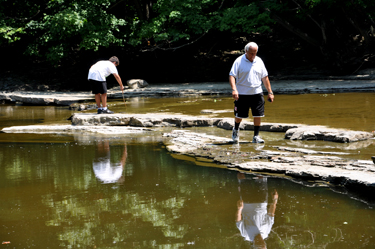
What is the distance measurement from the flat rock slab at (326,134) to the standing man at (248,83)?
2.07 ft

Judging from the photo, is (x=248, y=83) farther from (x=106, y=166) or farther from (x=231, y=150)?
(x=106, y=166)

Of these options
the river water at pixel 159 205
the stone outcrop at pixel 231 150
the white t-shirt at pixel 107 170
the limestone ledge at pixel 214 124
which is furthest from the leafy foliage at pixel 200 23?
the white t-shirt at pixel 107 170

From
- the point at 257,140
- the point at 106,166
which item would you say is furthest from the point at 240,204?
the point at 257,140

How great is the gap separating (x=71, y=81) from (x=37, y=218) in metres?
17.7

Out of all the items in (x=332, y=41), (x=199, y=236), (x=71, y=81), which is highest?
(x=332, y=41)

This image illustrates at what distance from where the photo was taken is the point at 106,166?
5410 mm

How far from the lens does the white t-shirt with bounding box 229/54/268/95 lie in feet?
20.5

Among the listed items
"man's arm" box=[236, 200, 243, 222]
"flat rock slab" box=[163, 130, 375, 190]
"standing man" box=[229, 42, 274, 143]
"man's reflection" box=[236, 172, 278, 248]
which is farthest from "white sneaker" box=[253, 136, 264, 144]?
"man's arm" box=[236, 200, 243, 222]

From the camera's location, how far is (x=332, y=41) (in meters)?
17.7

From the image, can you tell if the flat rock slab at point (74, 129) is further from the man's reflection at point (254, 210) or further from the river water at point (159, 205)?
the man's reflection at point (254, 210)

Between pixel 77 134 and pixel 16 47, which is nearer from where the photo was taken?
pixel 77 134

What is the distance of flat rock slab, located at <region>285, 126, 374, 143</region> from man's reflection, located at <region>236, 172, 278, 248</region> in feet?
7.23

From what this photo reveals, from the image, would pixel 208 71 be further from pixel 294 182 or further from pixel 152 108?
pixel 294 182

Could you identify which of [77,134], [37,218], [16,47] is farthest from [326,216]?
[16,47]
